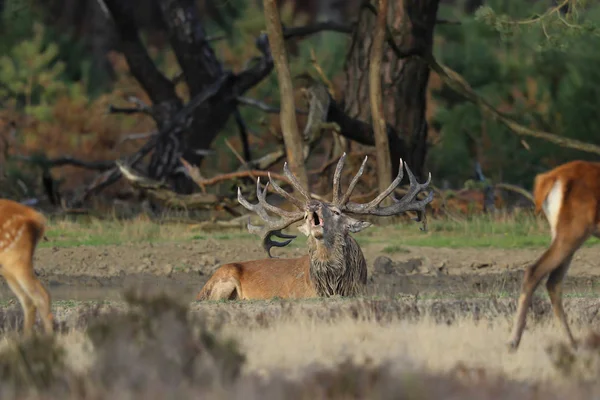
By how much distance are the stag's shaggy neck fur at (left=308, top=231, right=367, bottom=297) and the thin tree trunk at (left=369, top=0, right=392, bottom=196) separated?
22.3 feet

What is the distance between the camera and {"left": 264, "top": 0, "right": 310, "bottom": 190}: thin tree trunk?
19891 millimetres

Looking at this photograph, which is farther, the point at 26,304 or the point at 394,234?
the point at 394,234

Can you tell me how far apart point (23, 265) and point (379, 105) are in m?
12.0

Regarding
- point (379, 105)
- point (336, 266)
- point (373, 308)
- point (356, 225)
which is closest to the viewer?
point (373, 308)

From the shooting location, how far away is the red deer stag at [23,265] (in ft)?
31.2

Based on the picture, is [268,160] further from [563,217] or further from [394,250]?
[563,217]

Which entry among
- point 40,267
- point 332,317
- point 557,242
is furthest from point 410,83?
point 557,242

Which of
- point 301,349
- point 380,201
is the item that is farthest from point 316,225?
point 301,349

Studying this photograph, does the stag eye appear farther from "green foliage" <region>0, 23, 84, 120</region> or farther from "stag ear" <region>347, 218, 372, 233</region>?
"green foliage" <region>0, 23, 84, 120</region>

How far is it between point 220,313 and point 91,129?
791 inches

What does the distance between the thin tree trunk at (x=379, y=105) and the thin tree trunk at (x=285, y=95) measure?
1.31m

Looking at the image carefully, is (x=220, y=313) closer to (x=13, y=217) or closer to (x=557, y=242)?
(x=13, y=217)

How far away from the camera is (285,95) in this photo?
66.8ft

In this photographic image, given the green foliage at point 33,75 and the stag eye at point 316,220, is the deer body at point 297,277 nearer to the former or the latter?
the stag eye at point 316,220
